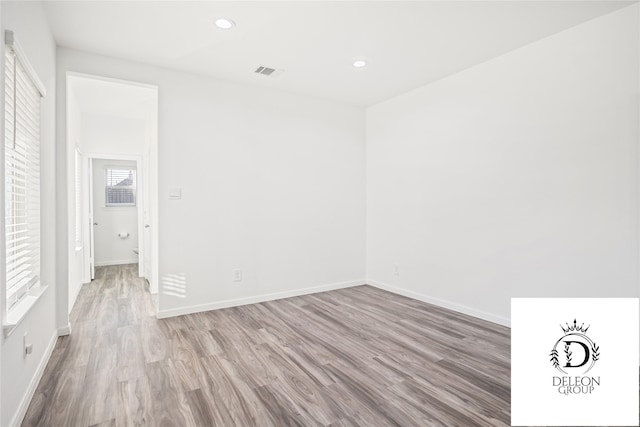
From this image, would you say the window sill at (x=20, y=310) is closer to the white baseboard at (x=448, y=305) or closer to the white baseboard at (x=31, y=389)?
the white baseboard at (x=31, y=389)

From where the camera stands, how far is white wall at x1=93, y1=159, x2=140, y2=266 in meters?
6.54

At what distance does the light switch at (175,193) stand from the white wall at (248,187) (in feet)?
0.17

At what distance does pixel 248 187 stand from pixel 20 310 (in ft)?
7.99

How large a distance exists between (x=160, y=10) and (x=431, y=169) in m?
3.02

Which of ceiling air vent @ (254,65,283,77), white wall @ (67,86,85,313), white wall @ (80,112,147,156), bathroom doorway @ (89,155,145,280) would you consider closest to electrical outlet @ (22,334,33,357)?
white wall @ (67,86,85,313)

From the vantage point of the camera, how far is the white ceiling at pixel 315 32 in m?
2.44

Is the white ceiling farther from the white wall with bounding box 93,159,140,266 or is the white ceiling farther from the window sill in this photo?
the white wall with bounding box 93,159,140,266

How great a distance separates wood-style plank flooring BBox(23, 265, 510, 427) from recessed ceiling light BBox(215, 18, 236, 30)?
Result: 2.58 metres

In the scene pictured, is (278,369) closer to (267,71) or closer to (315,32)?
(315,32)

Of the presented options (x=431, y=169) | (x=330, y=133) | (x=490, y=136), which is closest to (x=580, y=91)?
(x=490, y=136)

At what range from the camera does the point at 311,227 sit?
4.45 meters

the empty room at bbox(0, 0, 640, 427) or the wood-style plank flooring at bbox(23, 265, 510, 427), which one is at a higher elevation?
the empty room at bbox(0, 0, 640, 427)

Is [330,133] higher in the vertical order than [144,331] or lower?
higher

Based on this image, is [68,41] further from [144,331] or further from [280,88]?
[144,331]
